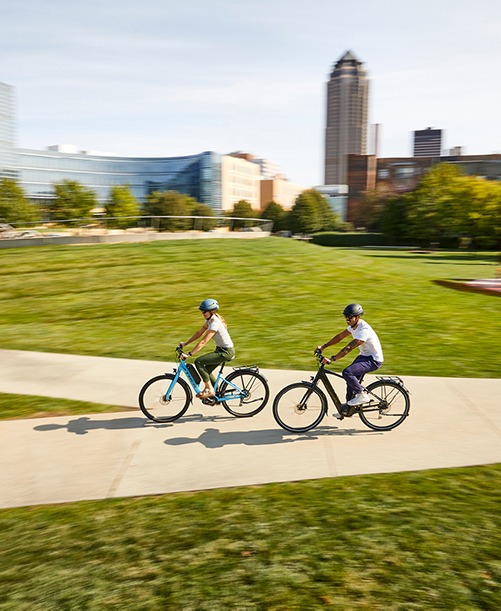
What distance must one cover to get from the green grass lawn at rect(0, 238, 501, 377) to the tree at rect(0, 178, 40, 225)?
27.5 metres

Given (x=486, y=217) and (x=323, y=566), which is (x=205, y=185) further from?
(x=323, y=566)

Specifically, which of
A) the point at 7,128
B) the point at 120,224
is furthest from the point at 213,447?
the point at 7,128

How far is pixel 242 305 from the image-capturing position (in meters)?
15.9

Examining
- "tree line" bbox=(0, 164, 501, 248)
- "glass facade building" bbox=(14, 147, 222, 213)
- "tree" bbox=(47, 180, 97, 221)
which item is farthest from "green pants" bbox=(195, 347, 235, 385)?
"glass facade building" bbox=(14, 147, 222, 213)

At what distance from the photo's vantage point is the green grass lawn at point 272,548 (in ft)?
12.4

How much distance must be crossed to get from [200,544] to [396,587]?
1.60 m

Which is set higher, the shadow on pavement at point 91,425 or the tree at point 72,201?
the tree at point 72,201

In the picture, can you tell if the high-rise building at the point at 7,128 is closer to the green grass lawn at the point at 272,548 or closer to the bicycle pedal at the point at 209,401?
the bicycle pedal at the point at 209,401

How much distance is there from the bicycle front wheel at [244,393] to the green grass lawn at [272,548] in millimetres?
2205

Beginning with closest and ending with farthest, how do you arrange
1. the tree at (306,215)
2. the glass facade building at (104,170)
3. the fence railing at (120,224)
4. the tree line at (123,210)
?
the fence railing at (120,224) < the tree line at (123,210) < the tree at (306,215) < the glass facade building at (104,170)

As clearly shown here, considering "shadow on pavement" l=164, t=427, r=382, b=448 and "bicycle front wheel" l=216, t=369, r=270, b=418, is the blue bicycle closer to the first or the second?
"bicycle front wheel" l=216, t=369, r=270, b=418

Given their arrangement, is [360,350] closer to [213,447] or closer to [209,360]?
[209,360]

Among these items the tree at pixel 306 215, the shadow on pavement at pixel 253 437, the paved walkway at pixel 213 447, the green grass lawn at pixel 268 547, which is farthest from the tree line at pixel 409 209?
the green grass lawn at pixel 268 547

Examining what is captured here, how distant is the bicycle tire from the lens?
6.96 meters
